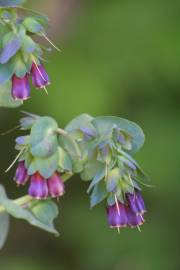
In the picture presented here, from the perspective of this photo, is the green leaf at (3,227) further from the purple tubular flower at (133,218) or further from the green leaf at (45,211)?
the purple tubular flower at (133,218)

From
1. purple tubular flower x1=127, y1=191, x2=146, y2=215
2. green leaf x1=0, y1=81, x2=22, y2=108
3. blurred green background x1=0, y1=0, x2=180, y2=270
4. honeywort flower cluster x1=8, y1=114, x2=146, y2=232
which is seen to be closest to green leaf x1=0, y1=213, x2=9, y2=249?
honeywort flower cluster x1=8, y1=114, x2=146, y2=232

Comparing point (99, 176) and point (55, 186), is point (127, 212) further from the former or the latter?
point (55, 186)

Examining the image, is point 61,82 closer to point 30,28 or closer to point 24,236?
point 24,236

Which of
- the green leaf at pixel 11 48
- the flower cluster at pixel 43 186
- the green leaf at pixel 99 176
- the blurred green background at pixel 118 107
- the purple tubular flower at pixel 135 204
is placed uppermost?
the green leaf at pixel 11 48

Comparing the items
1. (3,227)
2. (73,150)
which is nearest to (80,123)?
(73,150)

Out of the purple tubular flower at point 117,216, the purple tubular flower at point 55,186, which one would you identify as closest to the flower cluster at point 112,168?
the purple tubular flower at point 117,216
